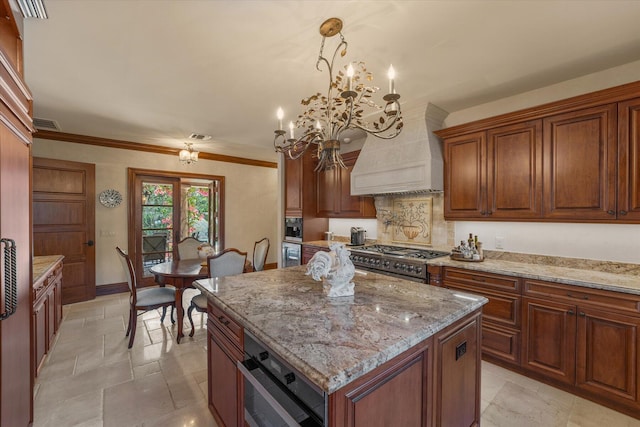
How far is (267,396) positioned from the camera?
1.12 m

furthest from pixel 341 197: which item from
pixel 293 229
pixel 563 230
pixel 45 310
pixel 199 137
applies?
pixel 45 310

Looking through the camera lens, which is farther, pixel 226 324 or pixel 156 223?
pixel 156 223

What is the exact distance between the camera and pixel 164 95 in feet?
9.64

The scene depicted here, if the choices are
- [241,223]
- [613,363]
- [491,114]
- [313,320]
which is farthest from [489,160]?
[241,223]

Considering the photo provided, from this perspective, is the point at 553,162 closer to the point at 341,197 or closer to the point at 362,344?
the point at 362,344

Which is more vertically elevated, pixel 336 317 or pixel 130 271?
pixel 336 317

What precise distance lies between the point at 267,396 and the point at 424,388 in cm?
69

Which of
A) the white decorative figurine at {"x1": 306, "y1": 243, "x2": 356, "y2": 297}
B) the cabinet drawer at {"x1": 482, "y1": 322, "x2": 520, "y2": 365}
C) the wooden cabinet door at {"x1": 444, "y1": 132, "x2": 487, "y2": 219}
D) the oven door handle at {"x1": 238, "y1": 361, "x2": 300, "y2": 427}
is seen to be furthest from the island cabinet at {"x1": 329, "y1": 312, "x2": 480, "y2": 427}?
the wooden cabinet door at {"x1": 444, "y1": 132, "x2": 487, "y2": 219}

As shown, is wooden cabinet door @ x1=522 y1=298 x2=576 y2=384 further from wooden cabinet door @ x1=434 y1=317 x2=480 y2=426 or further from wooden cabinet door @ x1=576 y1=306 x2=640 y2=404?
wooden cabinet door @ x1=434 y1=317 x2=480 y2=426

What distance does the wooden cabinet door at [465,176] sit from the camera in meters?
2.91

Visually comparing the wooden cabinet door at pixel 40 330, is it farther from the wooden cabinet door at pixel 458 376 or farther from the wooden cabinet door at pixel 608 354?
the wooden cabinet door at pixel 608 354

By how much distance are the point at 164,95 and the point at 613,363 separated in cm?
455

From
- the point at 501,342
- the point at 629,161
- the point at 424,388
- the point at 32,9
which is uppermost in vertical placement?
the point at 32,9

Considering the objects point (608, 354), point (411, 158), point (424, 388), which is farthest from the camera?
point (411, 158)
